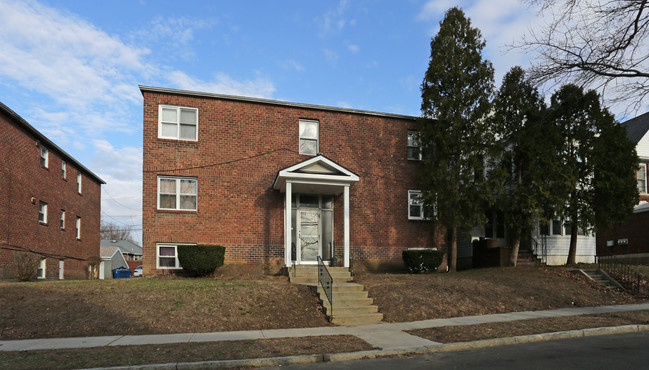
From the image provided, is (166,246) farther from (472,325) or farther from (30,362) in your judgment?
(472,325)

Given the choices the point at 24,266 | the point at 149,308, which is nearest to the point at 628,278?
the point at 149,308

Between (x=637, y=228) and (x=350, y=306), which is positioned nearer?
(x=350, y=306)

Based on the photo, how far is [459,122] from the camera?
18.5m

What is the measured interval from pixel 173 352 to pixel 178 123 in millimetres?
11509

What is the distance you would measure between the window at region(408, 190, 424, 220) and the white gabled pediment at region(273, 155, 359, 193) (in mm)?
3908

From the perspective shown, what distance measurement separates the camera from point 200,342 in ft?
31.6

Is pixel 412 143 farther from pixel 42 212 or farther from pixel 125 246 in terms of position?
pixel 125 246

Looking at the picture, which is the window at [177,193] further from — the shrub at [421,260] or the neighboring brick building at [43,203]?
the shrub at [421,260]

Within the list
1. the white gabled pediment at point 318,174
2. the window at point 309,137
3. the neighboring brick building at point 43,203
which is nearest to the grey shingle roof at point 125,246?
the neighboring brick building at point 43,203

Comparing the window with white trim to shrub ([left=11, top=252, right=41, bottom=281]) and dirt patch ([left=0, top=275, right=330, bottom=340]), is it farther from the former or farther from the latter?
shrub ([left=11, top=252, right=41, bottom=281])

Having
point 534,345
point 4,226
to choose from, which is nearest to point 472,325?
point 534,345

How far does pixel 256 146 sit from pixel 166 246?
506 cm

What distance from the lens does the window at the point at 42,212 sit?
2455 centimetres

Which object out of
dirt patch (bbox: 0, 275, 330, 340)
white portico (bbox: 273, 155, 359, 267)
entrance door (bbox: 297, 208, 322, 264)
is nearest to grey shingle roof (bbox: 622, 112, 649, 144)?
white portico (bbox: 273, 155, 359, 267)
